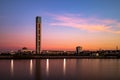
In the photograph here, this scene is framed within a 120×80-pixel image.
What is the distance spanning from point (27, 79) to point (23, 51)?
15713cm

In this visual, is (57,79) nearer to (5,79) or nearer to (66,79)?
(66,79)

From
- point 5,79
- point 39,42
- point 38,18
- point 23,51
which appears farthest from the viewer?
point 23,51

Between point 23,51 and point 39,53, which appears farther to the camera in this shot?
point 23,51

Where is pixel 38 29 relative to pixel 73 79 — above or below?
above

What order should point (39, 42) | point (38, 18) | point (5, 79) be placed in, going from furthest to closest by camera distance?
point (38, 18)
point (39, 42)
point (5, 79)

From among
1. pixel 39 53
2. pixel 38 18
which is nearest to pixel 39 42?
pixel 39 53

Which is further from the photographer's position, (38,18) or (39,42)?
(38,18)

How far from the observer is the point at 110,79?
31516 mm

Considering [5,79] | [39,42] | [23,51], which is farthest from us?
[23,51]

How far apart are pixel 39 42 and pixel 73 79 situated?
120 m

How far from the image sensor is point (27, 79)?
30828 mm

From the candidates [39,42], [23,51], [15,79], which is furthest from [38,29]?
[15,79]

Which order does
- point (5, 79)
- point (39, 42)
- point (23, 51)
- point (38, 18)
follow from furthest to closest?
1. point (23, 51)
2. point (38, 18)
3. point (39, 42)
4. point (5, 79)

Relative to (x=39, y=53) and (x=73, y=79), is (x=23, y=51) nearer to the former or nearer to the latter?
(x=39, y=53)
